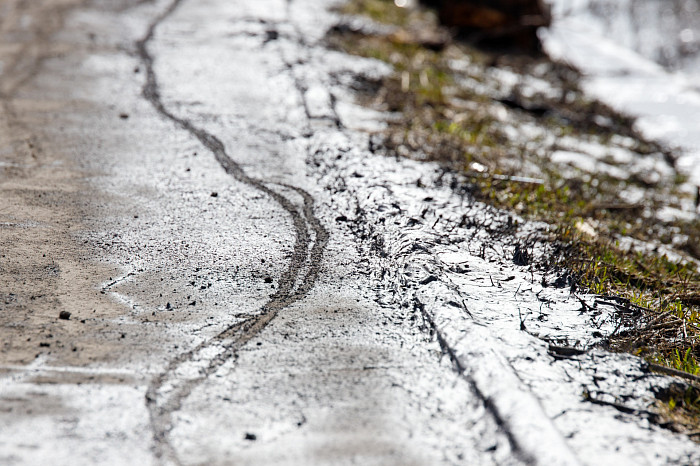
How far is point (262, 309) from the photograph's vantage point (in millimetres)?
2426

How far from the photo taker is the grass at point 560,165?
2.74m

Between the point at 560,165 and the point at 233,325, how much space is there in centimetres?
329

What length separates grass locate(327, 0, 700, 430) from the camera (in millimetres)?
2738

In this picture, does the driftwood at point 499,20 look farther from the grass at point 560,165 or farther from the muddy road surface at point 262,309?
the muddy road surface at point 262,309

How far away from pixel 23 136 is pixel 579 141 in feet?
13.9

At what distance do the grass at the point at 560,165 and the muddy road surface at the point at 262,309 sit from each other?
290 mm

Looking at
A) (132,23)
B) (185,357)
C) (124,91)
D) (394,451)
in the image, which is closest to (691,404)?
(394,451)

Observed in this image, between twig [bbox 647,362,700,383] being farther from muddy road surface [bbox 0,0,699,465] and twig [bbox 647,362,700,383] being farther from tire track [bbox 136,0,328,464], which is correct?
tire track [bbox 136,0,328,464]

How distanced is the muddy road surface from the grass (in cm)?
29

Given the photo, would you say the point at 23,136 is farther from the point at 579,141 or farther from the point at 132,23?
the point at 579,141

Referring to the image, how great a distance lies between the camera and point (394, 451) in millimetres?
1818

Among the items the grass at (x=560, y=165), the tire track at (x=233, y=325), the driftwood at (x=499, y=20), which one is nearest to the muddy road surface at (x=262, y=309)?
the tire track at (x=233, y=325)

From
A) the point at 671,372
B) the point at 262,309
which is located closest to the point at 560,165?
the point at 671,372

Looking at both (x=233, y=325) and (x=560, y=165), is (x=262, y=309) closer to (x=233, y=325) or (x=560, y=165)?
(x=233, y=325)
